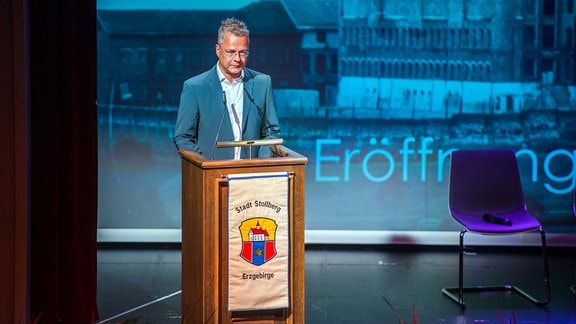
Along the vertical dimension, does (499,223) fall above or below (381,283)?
above

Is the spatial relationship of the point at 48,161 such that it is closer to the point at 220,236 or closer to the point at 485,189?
the point at 220,236

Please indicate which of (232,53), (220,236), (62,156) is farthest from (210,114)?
(220,236)

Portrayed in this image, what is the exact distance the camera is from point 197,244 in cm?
474

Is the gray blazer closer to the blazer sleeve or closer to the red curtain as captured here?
the blazer sleeve

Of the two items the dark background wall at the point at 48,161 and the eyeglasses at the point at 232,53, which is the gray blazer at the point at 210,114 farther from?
the dark background wall at the point at 48,161

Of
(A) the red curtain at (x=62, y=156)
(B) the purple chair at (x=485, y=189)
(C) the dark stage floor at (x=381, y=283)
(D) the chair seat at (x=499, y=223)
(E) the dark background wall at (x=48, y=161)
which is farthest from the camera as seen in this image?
(B) the purple chair at (x=485, y=189)

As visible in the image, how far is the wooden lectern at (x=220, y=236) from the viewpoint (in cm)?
457

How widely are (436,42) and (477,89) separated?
0.53 m

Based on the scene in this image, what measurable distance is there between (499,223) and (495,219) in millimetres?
38

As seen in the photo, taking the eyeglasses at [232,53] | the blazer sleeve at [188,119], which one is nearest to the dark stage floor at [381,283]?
the blazer sleeve at [188,119]

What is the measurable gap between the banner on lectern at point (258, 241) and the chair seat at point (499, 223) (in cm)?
223

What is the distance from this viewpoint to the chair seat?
651cm

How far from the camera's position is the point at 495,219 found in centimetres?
665

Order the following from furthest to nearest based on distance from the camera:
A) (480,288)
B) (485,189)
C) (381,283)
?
1. (381,283)
2. (485,189)
3. (480,288)
